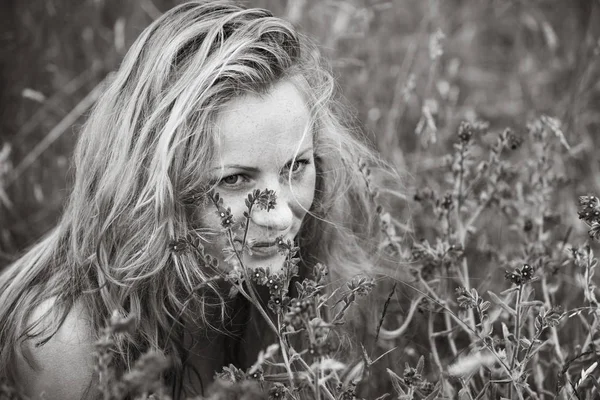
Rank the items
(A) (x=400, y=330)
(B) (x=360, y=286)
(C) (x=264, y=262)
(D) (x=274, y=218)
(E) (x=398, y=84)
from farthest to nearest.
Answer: (E) (x=398, y=84), (A) (x=400, y=330), (C) (x=264, y=262), (D) (x=274, y=218), (B) (x=360, y=286)

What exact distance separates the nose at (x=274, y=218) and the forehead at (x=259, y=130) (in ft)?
0.46

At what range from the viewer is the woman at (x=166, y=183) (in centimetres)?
198

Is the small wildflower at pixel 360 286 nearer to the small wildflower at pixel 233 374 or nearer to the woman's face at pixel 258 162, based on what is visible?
the small wildflower at pixel 233 374

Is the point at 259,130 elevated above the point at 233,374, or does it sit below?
above

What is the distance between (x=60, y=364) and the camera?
2.07 metres

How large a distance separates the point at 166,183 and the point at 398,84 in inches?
71.0

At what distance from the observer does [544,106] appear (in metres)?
4.20

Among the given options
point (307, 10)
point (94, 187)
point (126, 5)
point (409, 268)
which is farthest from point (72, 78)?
point (409, 268)

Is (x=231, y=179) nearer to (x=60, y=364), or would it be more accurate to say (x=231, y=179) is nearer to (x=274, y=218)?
(x=274, y=218)

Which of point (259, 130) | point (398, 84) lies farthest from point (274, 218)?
point (398, 84)

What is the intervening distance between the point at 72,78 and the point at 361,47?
1783mm

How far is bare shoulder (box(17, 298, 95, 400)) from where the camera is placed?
2064 mm

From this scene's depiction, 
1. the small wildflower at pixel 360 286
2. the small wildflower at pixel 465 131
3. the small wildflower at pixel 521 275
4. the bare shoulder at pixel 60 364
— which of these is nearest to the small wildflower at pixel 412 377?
the small wildflower at pixel 360 286

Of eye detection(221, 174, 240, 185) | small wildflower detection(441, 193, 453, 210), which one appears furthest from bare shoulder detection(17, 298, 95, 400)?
small wildflower detection(441, 193, 453, 210)
